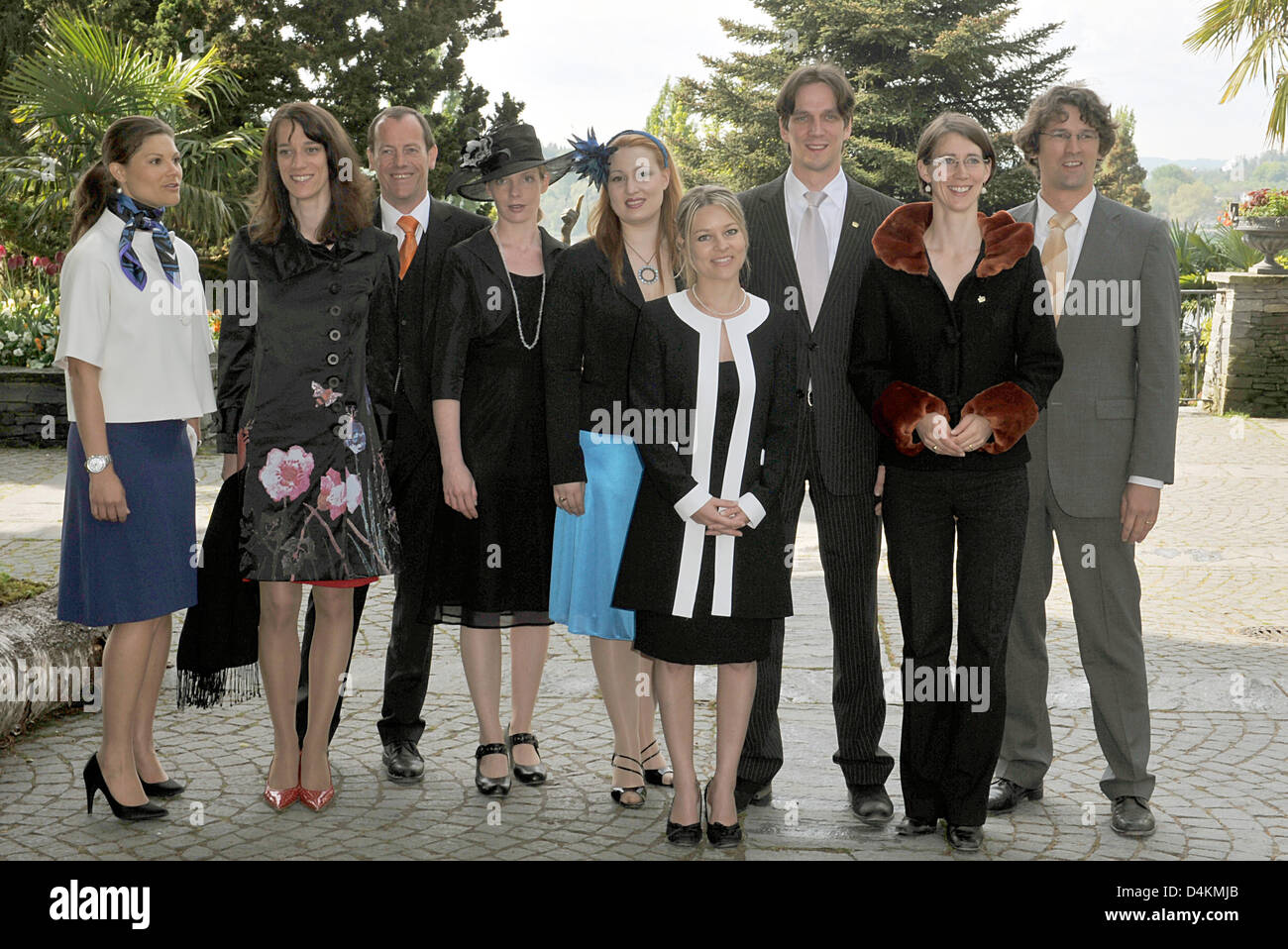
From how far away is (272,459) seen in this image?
4.39 meters

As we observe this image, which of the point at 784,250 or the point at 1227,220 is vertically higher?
the point at 1227,220

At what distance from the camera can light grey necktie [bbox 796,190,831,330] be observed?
4.54 metres

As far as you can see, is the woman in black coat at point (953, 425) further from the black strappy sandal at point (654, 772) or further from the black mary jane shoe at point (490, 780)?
the black mary jane shoe at point (490, 780)

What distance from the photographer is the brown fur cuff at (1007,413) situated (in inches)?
159

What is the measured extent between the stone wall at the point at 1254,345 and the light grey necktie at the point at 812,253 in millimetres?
13997

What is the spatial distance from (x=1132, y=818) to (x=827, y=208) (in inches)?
90.5

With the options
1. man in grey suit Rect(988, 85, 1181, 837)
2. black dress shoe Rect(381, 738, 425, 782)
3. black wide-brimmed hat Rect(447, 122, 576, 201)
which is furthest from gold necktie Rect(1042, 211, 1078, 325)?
black dress shoe Rect(381, 738, 425, 782)

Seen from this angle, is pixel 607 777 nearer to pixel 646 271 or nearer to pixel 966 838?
pixel 966 838

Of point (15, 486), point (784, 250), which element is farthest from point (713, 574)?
point (15, 486)

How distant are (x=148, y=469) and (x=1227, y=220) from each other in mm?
22307

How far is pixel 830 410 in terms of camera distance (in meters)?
4.48

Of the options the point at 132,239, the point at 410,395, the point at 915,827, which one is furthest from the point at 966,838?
the point at 132,239

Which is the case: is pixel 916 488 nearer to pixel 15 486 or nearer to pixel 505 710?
pixel 505 710

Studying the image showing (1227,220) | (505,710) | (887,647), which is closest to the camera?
(505,710)
